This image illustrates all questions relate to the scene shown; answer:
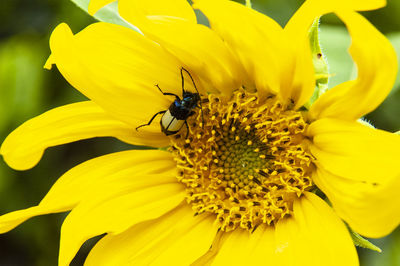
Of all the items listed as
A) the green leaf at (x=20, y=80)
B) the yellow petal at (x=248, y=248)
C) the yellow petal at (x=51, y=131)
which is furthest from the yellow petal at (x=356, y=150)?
the green leaf at (x=20, y=80)

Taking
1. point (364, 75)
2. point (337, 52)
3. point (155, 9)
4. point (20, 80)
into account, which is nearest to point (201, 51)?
point (155, 9)

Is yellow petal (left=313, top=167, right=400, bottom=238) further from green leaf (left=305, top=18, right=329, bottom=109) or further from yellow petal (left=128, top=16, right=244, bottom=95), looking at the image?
yellow petal (left=128, top=16, right=244, bottom=95)

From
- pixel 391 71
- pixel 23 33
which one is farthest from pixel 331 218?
pixel 23 33

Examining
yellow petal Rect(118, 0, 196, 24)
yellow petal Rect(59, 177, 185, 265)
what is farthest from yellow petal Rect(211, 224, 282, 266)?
yellow petal Rect(118, 0, 196, 24)

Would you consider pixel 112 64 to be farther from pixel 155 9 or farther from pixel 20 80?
pixel 20 80

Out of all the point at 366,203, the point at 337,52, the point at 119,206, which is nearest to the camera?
the point at 366,203

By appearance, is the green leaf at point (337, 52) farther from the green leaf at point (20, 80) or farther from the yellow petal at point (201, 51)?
the green leaf at point (20, 80)
